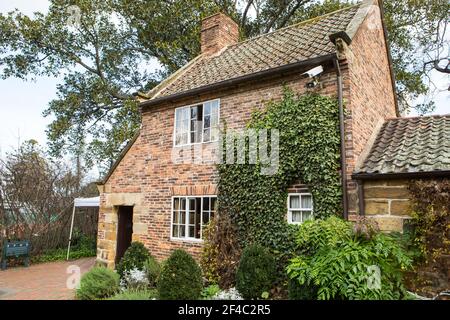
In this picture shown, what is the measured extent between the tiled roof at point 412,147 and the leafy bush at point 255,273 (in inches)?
113

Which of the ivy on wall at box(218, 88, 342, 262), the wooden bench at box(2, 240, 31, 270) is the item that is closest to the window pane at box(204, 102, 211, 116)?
the ivy on wall at box(218, 88, 342, 262)

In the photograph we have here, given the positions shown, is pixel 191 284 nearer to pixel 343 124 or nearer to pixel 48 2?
pixel 343 124

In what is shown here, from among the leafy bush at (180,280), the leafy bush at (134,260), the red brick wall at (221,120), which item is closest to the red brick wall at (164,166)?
Answer: the red brick wall at (221,120)

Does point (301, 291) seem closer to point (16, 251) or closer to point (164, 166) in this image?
point (164, 166)

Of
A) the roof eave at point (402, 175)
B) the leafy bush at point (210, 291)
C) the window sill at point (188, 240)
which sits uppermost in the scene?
the roof eave at point (402, 175)

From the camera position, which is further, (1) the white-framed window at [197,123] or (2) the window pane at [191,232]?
(1) the white-framed window at [197,123]

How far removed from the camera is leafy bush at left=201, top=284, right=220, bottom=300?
7512 mm

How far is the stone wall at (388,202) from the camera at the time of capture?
6660mm

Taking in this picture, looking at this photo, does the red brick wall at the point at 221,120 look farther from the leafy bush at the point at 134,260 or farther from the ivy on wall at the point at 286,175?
the leafy bush at the point at 134,260

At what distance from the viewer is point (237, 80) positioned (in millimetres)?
8992

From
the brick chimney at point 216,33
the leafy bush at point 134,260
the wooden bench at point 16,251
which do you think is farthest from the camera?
the brick chimney at point 216,33

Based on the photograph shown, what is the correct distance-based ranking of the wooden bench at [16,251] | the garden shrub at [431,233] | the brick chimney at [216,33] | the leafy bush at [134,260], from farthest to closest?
the brick chimney at [216,33], the wooden bench at [16,251], the leafy bush at [134,260], the garden shrub at [431,233]

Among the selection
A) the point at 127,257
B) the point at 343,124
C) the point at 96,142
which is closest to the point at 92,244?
the point at 96,142

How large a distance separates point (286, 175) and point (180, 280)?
11.3 ft
